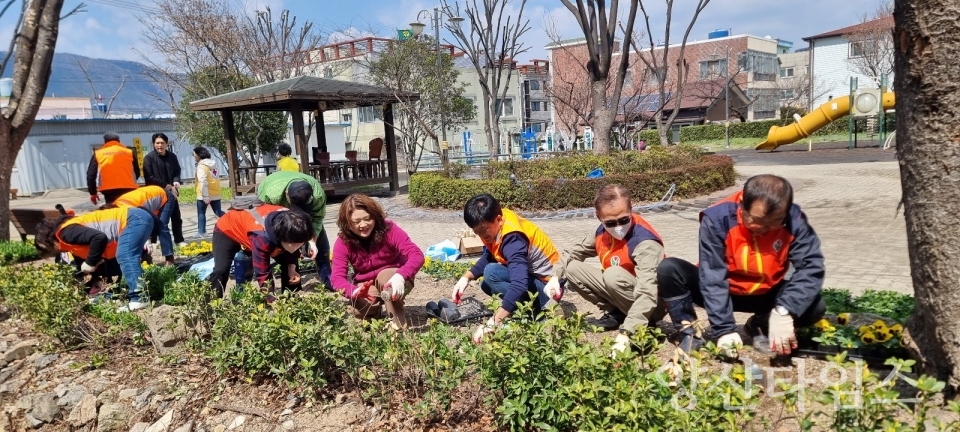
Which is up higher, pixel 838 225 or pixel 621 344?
pixel 621 344

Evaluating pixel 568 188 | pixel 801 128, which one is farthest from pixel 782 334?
pixel 568 188

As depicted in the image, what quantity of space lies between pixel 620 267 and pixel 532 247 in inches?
23.4

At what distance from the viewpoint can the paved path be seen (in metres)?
5.62

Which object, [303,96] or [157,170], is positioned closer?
[157,170]

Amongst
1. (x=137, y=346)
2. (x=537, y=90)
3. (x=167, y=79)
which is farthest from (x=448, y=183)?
(x=537, y=90)

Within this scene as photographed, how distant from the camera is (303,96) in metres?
13.3

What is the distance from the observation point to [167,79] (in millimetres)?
22953

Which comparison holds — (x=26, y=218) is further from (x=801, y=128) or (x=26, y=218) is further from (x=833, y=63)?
(x=833, y=63)

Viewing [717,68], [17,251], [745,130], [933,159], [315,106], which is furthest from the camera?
[717,68]

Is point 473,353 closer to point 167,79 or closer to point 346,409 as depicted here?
point 346,409

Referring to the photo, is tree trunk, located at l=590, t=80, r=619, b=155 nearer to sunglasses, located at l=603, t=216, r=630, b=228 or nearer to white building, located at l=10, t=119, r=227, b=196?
sunglasses, located at l=603, t=216, r=630, b=228

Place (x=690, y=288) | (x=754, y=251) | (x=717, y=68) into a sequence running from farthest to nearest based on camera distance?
1. (x=717, y=68)
2. (x=690, y=288)
3. (x=754, y=251)

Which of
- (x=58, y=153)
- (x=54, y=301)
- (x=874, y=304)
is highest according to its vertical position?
(x=58, y=153)

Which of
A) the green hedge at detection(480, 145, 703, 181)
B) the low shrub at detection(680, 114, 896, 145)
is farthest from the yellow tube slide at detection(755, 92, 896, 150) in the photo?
the low shrub at detection(680, 114, 896, 145)
